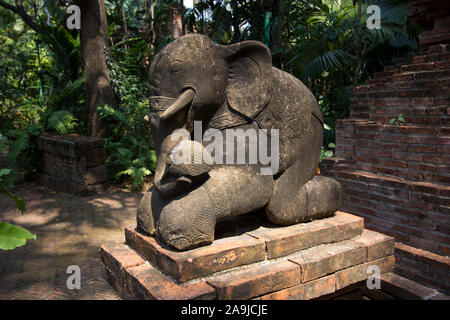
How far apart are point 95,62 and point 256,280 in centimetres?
622

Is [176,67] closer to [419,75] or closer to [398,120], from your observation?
[398,120]

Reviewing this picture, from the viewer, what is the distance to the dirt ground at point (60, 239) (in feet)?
9.75

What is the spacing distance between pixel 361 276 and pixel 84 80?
6.24 m

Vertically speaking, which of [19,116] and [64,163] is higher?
[19,116]

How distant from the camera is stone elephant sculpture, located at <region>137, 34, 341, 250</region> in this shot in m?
2.31

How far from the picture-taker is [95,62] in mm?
7266

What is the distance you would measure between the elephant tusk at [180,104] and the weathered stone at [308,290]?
1244 millimetres

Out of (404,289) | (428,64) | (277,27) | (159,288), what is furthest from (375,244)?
(277,27)

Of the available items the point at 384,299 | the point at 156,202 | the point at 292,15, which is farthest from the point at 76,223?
Answer: the point at 292,15

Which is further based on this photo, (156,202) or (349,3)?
(349,3)

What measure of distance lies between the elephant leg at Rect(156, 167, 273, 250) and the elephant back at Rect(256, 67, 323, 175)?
290mm

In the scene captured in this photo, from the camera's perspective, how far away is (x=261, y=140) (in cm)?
251

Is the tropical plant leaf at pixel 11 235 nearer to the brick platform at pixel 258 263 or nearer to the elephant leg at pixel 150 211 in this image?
the brick platform at pixel 258 263

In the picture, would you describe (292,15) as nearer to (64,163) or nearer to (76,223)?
(64,163)
